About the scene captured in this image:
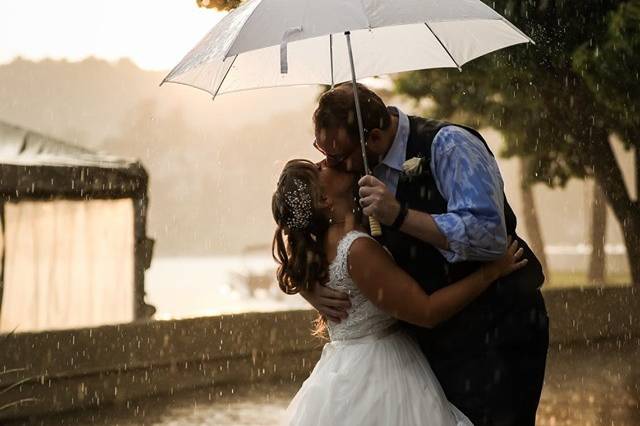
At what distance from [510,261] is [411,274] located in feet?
1.06

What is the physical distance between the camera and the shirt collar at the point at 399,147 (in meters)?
3.42

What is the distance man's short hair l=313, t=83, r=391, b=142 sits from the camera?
10.8ft

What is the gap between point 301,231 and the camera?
3.44 m

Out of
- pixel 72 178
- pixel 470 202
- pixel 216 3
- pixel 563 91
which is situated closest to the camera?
pixel 470 202

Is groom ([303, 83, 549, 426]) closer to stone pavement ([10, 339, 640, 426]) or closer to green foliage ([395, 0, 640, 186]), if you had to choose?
stone pavement ([10, 339, 640, 426])

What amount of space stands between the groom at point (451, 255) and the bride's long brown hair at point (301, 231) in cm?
11

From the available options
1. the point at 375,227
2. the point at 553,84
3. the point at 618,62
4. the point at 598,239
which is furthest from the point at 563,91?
the point at 598,239

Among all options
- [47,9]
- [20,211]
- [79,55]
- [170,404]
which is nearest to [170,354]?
[170,404]

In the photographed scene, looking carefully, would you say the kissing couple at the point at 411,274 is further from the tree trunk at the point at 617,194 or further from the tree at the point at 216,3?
the tree trunk at the point at 617,194

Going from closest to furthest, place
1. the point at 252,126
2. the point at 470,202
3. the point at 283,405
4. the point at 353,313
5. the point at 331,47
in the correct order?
the point at 470,202
the point at 353,313
the point at 331,47
the point at 283,405
the point at 252,126

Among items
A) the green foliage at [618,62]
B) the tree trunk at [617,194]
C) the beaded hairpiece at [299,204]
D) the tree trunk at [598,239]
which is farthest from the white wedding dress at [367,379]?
the tree trunk at [598,239]

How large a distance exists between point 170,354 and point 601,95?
5.26 metres

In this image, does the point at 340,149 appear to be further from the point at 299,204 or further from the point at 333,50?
the point at 333,50

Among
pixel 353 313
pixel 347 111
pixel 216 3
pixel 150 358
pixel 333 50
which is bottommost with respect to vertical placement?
pixel 150 358
